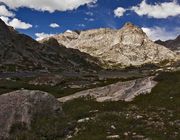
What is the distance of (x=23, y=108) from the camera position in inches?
1197

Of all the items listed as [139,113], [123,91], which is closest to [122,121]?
[139,113]

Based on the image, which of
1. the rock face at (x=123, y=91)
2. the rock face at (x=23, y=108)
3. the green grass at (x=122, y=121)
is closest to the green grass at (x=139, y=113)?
the green grass at (x=122, y=121)

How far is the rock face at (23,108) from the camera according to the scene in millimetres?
29547

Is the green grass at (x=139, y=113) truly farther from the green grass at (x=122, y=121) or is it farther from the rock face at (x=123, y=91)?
the rock face at (x=123, y=91)

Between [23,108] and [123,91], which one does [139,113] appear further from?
[123,91]

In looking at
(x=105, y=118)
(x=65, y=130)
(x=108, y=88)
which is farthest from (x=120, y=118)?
(x=108, y=88)

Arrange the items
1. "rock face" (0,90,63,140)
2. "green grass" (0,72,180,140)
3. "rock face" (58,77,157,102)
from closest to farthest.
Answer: "green grass" (0,72,180,140), "rock face" (0,90,63,140), "rock face" (58,77,157,102)

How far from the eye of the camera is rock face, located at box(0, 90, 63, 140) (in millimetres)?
29547

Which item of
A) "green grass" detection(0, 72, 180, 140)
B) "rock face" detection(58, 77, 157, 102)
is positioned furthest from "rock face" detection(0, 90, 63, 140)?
"rock face" detection(58, 77, 157, 102)

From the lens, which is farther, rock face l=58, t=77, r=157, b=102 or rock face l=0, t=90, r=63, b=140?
rock face l=58, t=77, r=157, b=102

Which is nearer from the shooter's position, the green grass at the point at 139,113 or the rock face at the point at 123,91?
the green grass at the point at 139,113

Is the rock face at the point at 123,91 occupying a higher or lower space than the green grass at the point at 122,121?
higher

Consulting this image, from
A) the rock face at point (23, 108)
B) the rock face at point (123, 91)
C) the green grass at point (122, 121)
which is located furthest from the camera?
the rock face at point (123, 91)

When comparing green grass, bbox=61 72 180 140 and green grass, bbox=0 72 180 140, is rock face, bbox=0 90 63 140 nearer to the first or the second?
green grass, bbox=0 72 180 140
